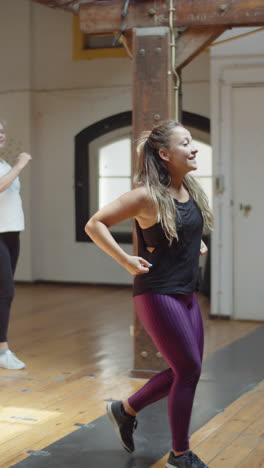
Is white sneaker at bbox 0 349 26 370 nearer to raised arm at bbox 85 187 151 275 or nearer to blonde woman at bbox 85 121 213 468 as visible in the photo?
blonde woman at bbox 85 121 213 468

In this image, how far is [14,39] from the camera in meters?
9.02

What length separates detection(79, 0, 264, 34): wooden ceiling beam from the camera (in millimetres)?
4434

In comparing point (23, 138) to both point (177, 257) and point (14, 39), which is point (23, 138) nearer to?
point (14, 39)

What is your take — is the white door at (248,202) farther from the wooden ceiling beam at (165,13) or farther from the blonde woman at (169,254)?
the blonde woman at (169,254)

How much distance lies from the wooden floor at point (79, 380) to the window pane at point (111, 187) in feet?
4.75

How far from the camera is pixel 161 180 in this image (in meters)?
3.12

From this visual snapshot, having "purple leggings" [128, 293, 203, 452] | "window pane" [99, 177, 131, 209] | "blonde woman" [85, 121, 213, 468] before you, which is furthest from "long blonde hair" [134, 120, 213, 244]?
"window pane" [99, 177, 131, 209]

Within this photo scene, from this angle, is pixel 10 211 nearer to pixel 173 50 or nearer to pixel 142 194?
pixel 173 50

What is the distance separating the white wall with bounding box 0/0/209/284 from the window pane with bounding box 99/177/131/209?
0.36 metres

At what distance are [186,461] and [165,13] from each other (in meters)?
2.67

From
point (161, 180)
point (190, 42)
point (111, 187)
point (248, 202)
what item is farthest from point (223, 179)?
point (161, 180)

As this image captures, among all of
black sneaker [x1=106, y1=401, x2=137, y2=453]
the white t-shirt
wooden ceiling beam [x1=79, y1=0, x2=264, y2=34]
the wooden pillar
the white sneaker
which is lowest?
the white sneaker

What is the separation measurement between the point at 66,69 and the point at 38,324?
3.57 meters

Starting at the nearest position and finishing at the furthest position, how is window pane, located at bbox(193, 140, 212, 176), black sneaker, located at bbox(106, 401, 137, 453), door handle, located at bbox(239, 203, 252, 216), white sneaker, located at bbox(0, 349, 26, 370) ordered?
1. black sneaker, located at bbox(106, 401, 137, 453)
2. white sneaker, located at bbox(0, 349, 26, 370)
3. door handle, located at bbox(239, 203, 252, 216)
4. window pane, located at bbox(193, 140, 212, 176)
